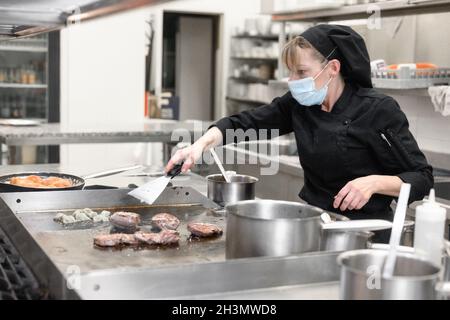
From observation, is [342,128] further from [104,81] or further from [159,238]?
[104,81]

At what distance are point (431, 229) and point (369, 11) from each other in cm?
263

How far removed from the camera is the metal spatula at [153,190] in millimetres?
2104

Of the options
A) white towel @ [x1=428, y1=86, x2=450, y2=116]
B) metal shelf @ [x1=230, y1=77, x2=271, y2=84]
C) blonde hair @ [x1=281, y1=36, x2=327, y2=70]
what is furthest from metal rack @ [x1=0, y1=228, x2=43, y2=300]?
metal shelf @ [x1=230, y1=77, x2=271, y2=84]

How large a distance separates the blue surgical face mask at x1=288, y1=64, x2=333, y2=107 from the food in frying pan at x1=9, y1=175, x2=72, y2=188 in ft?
3.08

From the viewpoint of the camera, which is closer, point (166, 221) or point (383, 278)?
point (383, 278)

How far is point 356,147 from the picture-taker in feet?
7.35

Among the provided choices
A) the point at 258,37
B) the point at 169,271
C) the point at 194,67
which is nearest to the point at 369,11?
the point at 169,271

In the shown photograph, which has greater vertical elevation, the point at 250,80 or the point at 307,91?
the point at 250,80

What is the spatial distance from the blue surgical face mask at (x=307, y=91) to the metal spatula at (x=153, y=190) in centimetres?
49

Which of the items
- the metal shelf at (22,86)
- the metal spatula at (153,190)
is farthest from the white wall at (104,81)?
the metal spatula at (153,190)

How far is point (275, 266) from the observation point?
1.41 m

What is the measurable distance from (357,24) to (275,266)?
3.30 m

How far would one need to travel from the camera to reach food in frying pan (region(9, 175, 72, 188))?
8.01 ft

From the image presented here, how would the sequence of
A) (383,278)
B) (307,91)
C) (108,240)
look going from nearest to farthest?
1. (383,278)
2. (108,240)
3. (307,91)
